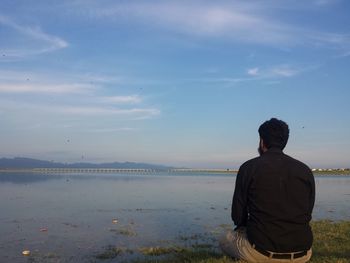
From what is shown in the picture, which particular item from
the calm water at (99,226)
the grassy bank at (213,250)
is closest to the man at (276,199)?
the grassy bank at (213,250)

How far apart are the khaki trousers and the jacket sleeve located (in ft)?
1.13

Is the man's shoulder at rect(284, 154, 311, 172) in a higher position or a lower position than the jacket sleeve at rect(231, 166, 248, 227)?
higher

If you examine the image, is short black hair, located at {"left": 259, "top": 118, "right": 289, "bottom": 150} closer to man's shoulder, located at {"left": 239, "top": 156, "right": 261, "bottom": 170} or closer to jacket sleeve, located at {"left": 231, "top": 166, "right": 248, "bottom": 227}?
man's shoulder, located at {"left": 239, "top": 156, "right": 261, "bottom": 170}

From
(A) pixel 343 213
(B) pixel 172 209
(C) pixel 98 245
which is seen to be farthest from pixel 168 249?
(A) pixel 343 213

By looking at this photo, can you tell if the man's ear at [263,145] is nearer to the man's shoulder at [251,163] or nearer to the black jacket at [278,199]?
the black jacket at [278,199]

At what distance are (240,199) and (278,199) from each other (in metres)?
0.64

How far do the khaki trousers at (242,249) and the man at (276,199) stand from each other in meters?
0.02

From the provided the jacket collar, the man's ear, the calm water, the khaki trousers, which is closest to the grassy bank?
the calm water

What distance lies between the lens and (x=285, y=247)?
24.4 feet

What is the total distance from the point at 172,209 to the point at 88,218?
6.93 metres

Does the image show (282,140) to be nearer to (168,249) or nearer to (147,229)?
(168,249)

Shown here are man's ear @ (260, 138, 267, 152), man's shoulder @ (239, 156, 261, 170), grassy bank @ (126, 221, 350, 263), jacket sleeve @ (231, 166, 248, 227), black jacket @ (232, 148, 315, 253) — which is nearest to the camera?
black jacket @ (232, 148, 315, 253)

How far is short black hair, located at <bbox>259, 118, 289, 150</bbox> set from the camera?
7.57 metres

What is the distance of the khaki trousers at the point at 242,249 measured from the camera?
7634mm
